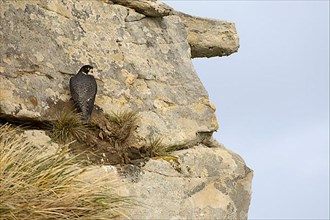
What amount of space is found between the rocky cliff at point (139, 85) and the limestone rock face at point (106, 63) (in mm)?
11

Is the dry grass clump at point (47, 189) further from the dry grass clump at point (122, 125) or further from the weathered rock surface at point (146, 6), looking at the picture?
the weathered rock surface at point (146, 6)

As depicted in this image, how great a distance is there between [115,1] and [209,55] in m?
1.88

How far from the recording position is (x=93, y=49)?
796 centimetres

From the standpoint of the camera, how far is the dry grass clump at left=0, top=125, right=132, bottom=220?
18.1 feet

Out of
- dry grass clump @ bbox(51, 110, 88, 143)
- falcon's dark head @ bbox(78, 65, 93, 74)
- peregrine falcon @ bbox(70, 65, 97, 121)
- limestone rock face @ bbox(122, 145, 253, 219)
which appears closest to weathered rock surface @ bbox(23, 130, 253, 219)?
limestone rock face @ bbox(122, 145, 253, 219)

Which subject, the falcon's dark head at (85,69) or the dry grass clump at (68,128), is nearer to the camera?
the dry grass clump at (68,128)

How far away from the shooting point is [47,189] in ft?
18.7

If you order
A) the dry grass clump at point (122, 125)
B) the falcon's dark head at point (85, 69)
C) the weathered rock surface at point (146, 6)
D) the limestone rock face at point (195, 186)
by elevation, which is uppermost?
the weathered rock surface at point (146, 6)

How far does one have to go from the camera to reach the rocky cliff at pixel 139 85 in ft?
23.3

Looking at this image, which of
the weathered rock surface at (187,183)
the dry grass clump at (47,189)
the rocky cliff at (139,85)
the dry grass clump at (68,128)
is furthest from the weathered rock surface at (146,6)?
the dry grass clump at (47,189)

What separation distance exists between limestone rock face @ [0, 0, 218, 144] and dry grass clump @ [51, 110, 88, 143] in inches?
4.9

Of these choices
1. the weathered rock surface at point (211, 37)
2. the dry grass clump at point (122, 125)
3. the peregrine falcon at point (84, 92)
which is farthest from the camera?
the weathered rock surface at point (211, 37)

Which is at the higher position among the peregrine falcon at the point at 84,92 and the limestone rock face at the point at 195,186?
the peregrine falcon at the point at 84,92

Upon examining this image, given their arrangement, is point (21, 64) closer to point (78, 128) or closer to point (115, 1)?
point (78, 128)
